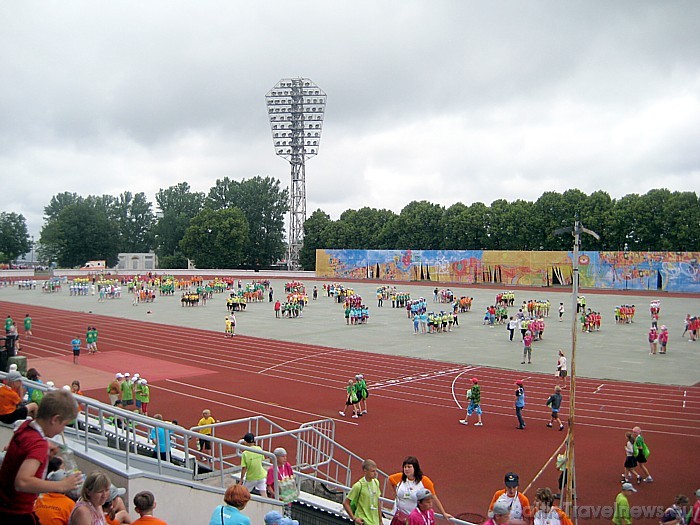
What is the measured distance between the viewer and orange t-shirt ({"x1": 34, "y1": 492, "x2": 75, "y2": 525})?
174 inches

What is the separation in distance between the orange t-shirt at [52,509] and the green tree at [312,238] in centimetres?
9750

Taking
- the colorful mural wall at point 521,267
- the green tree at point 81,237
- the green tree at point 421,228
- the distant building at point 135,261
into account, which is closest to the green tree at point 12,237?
the green tree at point 81,237

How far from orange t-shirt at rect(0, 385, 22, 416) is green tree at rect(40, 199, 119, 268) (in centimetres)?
10083

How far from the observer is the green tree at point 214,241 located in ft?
324

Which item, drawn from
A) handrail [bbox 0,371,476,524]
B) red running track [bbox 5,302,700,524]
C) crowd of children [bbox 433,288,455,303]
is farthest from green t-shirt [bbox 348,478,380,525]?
crowd of children [bbox 433,288,455,303]

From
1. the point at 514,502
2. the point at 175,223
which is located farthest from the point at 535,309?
the point at 175,223

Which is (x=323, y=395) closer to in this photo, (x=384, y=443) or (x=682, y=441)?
(x=384, y=443)

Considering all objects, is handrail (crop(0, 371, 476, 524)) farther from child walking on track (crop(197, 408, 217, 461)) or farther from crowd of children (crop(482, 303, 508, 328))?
crowd of children (crop(482, 303, 508, 328))

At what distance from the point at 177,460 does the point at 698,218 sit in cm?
7726

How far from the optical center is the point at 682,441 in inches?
594

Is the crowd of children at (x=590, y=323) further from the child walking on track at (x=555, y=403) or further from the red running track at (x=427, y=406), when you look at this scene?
the child walking on track at (x=555, y=403)

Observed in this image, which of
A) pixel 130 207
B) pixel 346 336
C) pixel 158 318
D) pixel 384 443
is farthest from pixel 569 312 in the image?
pixel 130 207

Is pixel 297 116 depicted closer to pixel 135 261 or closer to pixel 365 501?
pixel 135 261

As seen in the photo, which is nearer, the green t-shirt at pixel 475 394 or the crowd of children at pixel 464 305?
the green t-shirt at pixel 475 394
